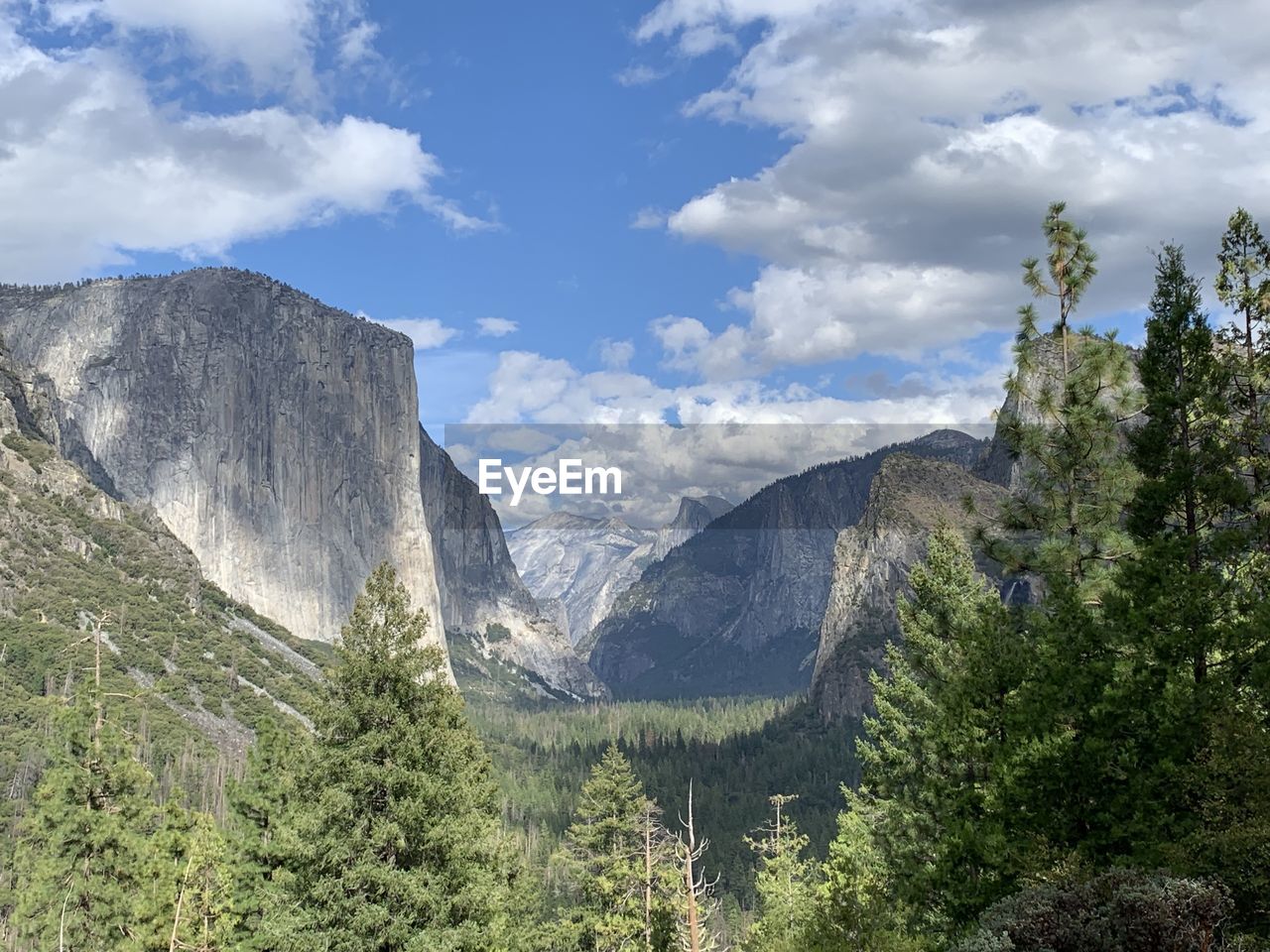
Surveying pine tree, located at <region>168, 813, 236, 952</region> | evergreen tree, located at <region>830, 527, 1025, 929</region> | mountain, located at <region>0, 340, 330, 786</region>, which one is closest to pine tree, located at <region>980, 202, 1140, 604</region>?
evergreen tree, located at <region>830, 527, 1025, 929</region>

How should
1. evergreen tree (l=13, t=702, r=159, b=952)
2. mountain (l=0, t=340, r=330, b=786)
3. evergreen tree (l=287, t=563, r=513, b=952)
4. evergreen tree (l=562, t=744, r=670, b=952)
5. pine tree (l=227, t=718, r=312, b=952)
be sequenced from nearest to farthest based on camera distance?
evergreen tree (l=287, t=563, r=513, b=952), evergreen tree (l=13, t=702, r=159, b=952), pine tree (l=227, t=718, r=312, b=952), evergreen tree (l=562, t=744, r=670, b=952), mountain (l=0, t=340, r=330, b=786)

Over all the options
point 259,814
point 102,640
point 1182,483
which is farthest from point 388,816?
point 102,640

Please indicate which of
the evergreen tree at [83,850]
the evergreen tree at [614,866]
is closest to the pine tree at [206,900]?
the evergreen tree at [83,850]

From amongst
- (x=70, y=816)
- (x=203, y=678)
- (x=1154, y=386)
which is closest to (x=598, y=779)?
(x=70, y=816)

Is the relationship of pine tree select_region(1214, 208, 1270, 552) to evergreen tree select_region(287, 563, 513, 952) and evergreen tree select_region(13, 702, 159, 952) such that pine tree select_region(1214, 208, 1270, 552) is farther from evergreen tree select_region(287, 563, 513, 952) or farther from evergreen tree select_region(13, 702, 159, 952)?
evergreen tree select_region(13, 702, 159, 952)

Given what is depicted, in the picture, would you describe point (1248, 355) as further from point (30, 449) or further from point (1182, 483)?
point (30, 449)

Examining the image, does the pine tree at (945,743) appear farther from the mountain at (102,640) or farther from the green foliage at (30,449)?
the green foliage at (30,449)
